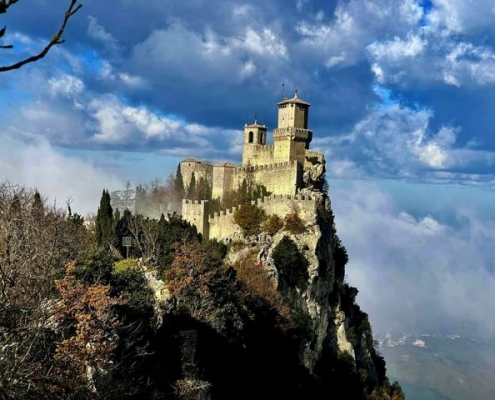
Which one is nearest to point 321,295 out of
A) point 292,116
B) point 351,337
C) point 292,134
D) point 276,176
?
point 351,337

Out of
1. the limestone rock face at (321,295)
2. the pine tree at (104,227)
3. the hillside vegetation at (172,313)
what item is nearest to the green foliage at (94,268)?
the hillside vegetation at (172,313)

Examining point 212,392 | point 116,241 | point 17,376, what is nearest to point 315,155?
point 116,241

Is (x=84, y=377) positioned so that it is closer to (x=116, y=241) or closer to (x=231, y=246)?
(x=116, y=241)

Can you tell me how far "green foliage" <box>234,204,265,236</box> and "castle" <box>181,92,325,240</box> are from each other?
566mm

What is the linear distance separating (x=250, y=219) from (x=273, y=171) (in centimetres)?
736

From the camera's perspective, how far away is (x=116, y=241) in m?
39.6

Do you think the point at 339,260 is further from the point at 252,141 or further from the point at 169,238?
the point at 169,238

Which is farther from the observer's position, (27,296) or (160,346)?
(160,346)

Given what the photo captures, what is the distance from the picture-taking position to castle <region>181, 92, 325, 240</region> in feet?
182

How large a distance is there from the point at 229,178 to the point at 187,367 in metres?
40.4

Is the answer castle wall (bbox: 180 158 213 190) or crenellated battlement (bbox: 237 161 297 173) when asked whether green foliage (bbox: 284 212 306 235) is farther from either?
castle wall (bbox: 180 158 213 190)

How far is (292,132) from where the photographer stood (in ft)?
212

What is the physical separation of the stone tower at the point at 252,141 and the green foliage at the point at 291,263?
55.6 ft

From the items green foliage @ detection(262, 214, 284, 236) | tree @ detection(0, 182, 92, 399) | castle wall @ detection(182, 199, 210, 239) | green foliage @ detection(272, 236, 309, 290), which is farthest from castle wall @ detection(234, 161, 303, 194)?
tree @ detection(0, 182, 92, 399)
